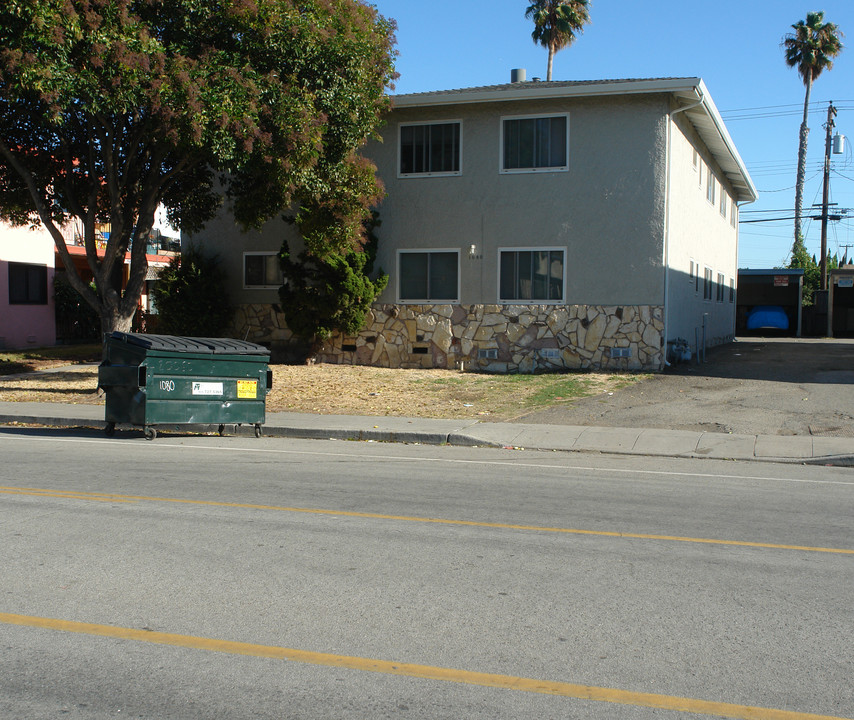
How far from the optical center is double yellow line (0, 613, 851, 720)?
381cm

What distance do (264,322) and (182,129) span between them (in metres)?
9.15

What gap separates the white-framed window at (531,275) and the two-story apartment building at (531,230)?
0.03 metres

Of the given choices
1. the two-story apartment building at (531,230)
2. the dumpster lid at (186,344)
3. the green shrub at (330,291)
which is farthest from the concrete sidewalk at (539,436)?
the two-story apartment building at (531,230)

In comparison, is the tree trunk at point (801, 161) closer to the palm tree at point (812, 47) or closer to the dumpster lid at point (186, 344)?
the palm tree at point (812, 47)

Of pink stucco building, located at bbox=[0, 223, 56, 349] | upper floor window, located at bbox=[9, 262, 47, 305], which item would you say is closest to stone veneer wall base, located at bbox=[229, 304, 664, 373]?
pink stucco building, located at bbox=[0, 223, 56, 349]

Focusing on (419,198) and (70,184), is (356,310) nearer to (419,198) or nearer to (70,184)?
(419,198)

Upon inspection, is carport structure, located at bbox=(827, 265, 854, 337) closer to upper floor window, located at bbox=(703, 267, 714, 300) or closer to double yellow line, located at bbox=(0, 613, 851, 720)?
upper floor window, located at bbox=(703, 267, 714, 300)

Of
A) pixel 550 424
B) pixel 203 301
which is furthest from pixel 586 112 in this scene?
pixel 203 301

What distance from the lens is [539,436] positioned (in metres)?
13.3

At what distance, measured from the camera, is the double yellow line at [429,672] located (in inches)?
150

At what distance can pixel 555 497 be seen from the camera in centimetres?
861

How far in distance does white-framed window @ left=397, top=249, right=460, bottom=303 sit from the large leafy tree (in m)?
2.25

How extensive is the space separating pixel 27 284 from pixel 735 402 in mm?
22985

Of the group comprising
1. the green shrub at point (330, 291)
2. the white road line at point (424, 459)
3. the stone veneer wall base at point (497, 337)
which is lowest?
the white road line at point (424, 459)
